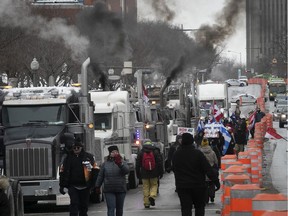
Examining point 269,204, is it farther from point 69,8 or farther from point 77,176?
point 69,8

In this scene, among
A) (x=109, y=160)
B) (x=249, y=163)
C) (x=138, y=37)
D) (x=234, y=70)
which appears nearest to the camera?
(x=109, y=160)

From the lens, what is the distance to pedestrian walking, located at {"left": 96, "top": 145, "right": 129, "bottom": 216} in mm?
18359

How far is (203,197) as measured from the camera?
665 inches

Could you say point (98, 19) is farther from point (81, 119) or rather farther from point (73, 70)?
point (81, 119)

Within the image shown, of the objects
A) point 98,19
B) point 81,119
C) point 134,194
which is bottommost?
point 134,194

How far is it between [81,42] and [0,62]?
678 cm

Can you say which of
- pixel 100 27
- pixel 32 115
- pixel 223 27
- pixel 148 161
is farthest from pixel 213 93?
pixel 148 161

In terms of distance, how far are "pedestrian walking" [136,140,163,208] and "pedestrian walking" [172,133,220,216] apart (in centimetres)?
677

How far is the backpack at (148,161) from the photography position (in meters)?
23.7

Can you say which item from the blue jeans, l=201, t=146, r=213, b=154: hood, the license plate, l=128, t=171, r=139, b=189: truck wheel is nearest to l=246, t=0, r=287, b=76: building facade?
l=128, t=171, r=139, b=189: truck wheel

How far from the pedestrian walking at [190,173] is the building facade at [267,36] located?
57.6 feet

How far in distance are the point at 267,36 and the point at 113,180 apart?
225 feet

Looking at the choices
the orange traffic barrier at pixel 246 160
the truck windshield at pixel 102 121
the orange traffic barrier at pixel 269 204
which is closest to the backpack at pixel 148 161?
the orange traffic barrier at pixel 246 160

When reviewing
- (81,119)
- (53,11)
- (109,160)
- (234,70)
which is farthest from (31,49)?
(234,70)
